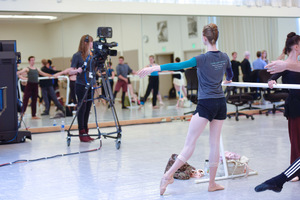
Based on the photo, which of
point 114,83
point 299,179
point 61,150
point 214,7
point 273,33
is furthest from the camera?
point 114,83

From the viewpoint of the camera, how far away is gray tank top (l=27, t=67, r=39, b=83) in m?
11.4

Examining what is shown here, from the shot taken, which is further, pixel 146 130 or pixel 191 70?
pixel 191 70

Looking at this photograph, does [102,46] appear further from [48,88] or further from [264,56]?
[264,56]

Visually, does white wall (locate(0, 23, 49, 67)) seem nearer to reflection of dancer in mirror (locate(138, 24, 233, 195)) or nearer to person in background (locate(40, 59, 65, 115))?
person in background (locate(40, 59, 65, 115))

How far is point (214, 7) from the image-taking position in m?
12.1

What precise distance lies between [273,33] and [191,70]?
147 inches

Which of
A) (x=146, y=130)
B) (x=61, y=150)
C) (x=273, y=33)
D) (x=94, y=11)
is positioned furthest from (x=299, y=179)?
(x=273, y=33)

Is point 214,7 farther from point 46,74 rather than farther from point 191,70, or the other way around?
point 46,74

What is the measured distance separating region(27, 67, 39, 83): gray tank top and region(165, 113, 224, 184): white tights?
25.6ft

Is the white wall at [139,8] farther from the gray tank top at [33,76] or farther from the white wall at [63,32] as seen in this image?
the gray tank top at [33,76]

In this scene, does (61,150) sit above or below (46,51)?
below

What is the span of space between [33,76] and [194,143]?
807 centimetres

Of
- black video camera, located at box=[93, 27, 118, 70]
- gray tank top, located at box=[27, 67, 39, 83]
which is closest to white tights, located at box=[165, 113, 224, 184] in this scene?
black video camera, located at box=[93, 27, 118, 70]

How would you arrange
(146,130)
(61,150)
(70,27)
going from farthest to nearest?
(70,27) → (146,130) → (61,150)
